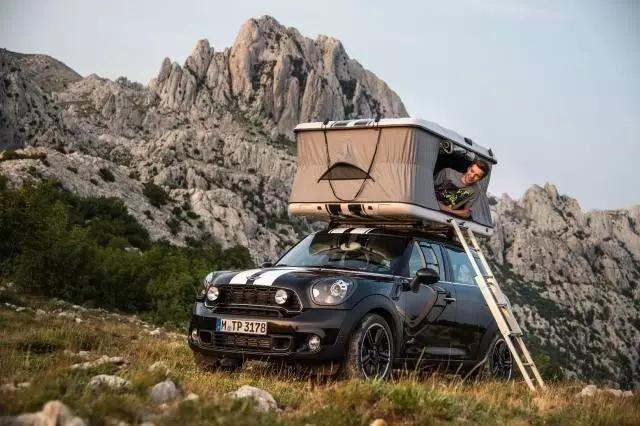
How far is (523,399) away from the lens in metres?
6.05

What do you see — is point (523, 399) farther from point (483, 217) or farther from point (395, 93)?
point (395, 93)

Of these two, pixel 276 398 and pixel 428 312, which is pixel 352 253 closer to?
pixel 428 312

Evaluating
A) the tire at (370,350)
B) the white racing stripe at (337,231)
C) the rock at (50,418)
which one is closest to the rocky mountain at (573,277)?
the white racing stripe at (337,231)

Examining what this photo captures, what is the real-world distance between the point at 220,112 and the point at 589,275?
67.8 meters

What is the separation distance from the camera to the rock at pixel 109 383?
404 centimetres

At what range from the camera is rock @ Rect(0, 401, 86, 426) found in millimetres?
3057

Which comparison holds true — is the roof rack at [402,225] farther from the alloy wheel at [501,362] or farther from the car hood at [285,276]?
the alloy wheel at [501,362]

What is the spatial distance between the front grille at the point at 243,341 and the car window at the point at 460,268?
9.97ft

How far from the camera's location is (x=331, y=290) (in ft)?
21.1

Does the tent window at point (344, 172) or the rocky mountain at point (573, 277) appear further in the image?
the rocky mountain at point (573, 277)

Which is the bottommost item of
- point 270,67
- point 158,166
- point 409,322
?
point 409,322

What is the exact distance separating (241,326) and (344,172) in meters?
2.61

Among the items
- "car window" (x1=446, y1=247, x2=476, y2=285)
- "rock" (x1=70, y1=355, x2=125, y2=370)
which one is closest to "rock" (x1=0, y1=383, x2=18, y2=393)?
"rock" (x1=70, y1=355, x2=125, y2=370)

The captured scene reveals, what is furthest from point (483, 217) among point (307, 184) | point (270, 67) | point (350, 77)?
point (350, 77)
